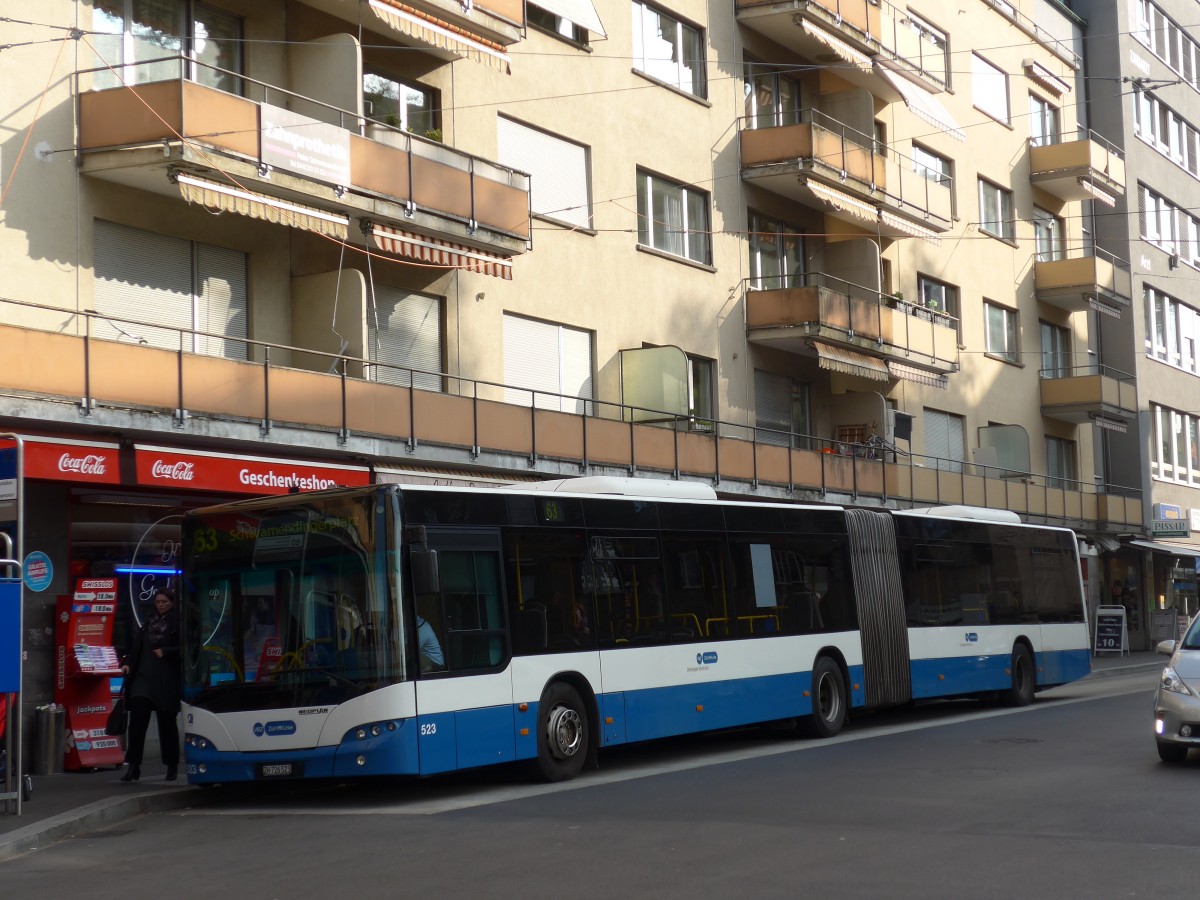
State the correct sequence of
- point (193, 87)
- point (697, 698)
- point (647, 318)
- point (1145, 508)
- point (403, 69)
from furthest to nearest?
1. point (1145, 508)
2. point (647, 318)
3. point (403, 69)
4. point (193, 87)
5. point (697, 698)

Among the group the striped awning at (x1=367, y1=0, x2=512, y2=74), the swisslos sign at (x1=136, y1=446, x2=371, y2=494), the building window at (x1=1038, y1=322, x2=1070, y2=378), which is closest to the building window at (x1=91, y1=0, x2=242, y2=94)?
the striped awning at (x1=367, y1=0, x2=512, y2=74)

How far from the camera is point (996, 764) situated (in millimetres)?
14680

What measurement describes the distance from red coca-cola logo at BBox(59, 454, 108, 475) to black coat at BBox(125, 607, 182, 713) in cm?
231

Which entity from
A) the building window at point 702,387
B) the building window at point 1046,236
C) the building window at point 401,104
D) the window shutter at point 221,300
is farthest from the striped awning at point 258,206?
the building window at point 1046,236

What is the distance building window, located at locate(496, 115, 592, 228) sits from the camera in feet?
85.3

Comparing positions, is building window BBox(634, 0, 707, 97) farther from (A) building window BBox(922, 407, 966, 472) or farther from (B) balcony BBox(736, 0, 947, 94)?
(A) building window BBox(922, 407, 966, 472)

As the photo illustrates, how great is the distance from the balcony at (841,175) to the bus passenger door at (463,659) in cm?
1917

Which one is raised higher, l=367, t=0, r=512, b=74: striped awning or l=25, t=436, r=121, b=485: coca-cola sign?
l=367, t=0, r=512, b=74: striped awning

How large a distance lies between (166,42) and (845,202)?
17231mm

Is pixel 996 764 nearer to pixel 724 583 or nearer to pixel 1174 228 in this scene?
pixel 724 583

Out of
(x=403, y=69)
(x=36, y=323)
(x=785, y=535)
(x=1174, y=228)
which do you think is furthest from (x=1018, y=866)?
(x=1174, y=228)

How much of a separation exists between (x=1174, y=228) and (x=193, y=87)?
4211cm

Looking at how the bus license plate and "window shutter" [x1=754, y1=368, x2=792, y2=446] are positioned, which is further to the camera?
"window shutter" [x1=754, y1=368, x2=792, y2=446]

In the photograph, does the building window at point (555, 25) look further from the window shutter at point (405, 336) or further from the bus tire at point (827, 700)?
the bus tire at point (827, 700)
